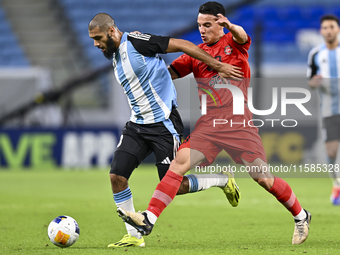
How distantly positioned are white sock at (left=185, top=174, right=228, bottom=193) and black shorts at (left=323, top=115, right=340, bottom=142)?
303cm

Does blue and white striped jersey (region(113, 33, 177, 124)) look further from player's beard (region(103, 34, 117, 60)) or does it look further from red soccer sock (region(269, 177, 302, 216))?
red soccer sock (region(269, 177, 302, 216))

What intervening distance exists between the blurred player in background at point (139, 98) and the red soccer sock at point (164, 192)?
30 cm

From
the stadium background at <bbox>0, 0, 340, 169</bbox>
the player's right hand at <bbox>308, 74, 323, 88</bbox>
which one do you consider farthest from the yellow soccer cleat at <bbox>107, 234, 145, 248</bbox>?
the stadium background at <bbox>0, 0, 340, 169</bbox>

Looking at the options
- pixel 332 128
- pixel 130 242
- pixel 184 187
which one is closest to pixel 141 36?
pixel 184 187

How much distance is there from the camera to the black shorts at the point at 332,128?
7.88 meters

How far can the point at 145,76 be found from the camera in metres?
4.85

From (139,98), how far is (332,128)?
12.8ft


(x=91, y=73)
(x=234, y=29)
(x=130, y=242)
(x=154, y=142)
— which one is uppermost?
(x=234, y=29)

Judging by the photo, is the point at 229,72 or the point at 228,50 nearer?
the point at 229,72

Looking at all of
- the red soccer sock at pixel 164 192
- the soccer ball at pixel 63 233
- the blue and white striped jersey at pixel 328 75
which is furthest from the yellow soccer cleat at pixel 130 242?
the blue and white striped jersey at pixel 328 75

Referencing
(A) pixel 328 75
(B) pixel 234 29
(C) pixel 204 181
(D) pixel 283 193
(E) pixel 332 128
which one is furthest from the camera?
(A) pixel 328 75

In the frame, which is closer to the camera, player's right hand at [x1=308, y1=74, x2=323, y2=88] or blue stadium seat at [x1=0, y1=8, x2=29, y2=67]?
player's right hand at [x1=308, y1=74, x2=323, y2=88]

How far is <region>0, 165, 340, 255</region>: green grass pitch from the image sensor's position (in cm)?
472

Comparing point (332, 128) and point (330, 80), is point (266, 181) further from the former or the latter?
point (330, 80)
